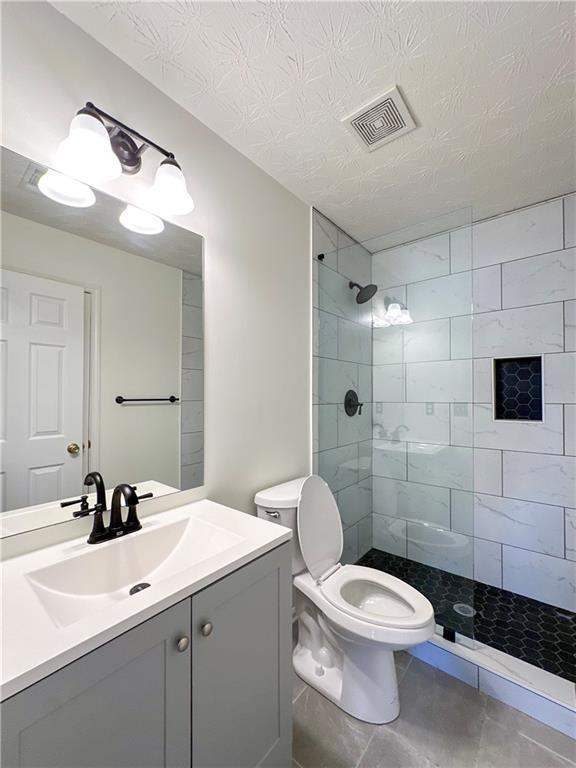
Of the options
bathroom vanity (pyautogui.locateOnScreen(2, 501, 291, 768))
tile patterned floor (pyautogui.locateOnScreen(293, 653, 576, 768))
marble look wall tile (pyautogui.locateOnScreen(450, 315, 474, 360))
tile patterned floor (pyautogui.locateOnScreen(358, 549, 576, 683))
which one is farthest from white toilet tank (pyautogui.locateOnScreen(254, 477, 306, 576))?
marble look wall tile (pyautogui.locateOnScreen(450, 315, 474, 360))

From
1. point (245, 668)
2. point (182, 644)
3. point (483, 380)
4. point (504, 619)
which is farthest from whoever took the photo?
point (483, 380)

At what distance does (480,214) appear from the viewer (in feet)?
6.68

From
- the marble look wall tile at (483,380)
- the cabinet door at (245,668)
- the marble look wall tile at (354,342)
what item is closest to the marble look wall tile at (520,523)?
the marble look wall tile at (483,380)

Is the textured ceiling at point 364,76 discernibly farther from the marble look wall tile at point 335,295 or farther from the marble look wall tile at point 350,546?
the marble look wall tile at point 350,546

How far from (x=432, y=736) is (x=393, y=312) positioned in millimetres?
2079

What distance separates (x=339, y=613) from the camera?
4.20ft

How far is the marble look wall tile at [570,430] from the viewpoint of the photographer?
1.81m

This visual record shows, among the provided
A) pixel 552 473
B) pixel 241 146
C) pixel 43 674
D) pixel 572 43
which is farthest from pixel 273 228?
pixel 552 473

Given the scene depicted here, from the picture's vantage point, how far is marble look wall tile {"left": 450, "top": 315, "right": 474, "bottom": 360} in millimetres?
1946

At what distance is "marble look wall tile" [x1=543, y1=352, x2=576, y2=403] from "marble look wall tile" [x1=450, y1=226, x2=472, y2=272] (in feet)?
2.34

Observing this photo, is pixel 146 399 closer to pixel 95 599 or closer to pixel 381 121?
pixel 95 599

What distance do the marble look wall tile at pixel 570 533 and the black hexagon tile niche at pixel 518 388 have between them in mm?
531

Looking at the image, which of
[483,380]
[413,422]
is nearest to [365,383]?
[413,422]

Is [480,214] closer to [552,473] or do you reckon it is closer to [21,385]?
[552,473]
